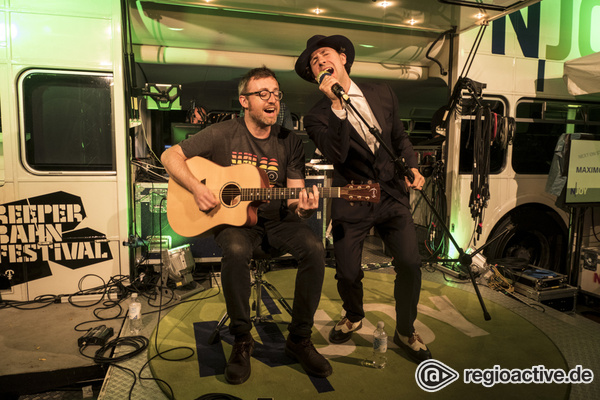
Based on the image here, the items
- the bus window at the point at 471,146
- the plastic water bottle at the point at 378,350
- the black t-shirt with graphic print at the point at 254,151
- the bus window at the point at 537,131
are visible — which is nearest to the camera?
the plastic water bottle at the point at 378,350

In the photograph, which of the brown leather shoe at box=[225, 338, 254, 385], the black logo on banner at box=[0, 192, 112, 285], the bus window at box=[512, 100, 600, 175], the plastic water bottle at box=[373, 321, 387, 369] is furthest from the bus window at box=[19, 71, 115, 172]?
the bus window at box=[512, 100, 600, 175]

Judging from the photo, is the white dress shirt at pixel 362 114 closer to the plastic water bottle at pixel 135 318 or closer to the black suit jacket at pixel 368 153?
the black suit jacket at pixel 368 153

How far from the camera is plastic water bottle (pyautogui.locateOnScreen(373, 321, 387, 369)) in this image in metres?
2.64

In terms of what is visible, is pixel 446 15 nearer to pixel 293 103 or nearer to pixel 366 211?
pixel 366 211

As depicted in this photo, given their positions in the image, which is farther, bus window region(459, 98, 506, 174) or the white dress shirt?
bus window region(459, 98, 506, 174)

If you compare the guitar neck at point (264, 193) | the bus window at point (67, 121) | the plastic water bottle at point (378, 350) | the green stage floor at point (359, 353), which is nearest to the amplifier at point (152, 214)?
the bus window at point (67, 121)

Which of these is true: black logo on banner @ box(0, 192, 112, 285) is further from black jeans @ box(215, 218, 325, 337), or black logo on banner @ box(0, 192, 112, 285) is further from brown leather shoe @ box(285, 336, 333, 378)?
brown leather shoe @ box(285, 336, 333, 378)

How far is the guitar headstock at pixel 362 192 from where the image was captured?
8.48ft

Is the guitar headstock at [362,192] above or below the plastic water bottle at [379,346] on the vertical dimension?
above

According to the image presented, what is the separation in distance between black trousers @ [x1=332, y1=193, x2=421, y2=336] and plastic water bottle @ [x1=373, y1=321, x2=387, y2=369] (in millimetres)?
219

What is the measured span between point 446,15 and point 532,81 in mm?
1764

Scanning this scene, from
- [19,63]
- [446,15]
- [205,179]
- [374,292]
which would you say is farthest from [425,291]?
[19,63]

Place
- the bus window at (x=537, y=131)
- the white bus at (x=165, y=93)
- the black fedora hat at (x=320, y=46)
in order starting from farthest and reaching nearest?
the bus window at (x=537, y=131), the white bus at (x=165, y=93), the black fedora hat at (x=320, y=46)

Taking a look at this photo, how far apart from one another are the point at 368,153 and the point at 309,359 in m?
1.51
